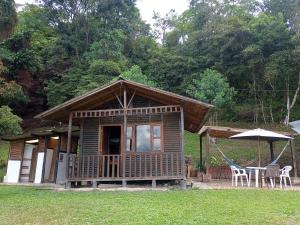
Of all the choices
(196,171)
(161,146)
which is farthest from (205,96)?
(161,146)

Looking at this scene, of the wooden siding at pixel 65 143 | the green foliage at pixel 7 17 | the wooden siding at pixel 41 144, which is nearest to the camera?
the green foliage at pixel 7 17

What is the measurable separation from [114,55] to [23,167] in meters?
16.7

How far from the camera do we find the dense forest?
29578mm

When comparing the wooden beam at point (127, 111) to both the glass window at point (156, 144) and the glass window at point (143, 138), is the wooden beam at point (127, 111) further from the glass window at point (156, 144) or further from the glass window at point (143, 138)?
the glass window at point (156, 144)

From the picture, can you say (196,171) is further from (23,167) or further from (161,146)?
(23,167)

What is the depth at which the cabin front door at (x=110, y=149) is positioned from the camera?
13.7 metres

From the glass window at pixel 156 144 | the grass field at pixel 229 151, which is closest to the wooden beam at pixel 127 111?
the glass window at pixel 156 144

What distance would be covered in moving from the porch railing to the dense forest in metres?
14.1

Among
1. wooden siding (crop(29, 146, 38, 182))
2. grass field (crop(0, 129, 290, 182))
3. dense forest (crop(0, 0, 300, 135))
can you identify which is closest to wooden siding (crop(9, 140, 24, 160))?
wooden siding (crop(29, 146, 38, 182))

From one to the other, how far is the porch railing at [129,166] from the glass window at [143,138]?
360 mm

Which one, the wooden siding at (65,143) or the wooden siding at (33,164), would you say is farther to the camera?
the wooden siding at (33,164)

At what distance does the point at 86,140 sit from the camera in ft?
50.6

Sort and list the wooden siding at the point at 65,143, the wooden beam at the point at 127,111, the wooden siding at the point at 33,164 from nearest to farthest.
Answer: the wooden beam at the point at 127,111
the wooden siding at the point at 65,143
the wooden siding at the point at 33,164

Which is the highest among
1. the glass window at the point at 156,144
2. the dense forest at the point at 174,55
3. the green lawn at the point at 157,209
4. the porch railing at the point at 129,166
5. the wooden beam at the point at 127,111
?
the dense forest at the point at 174,55
